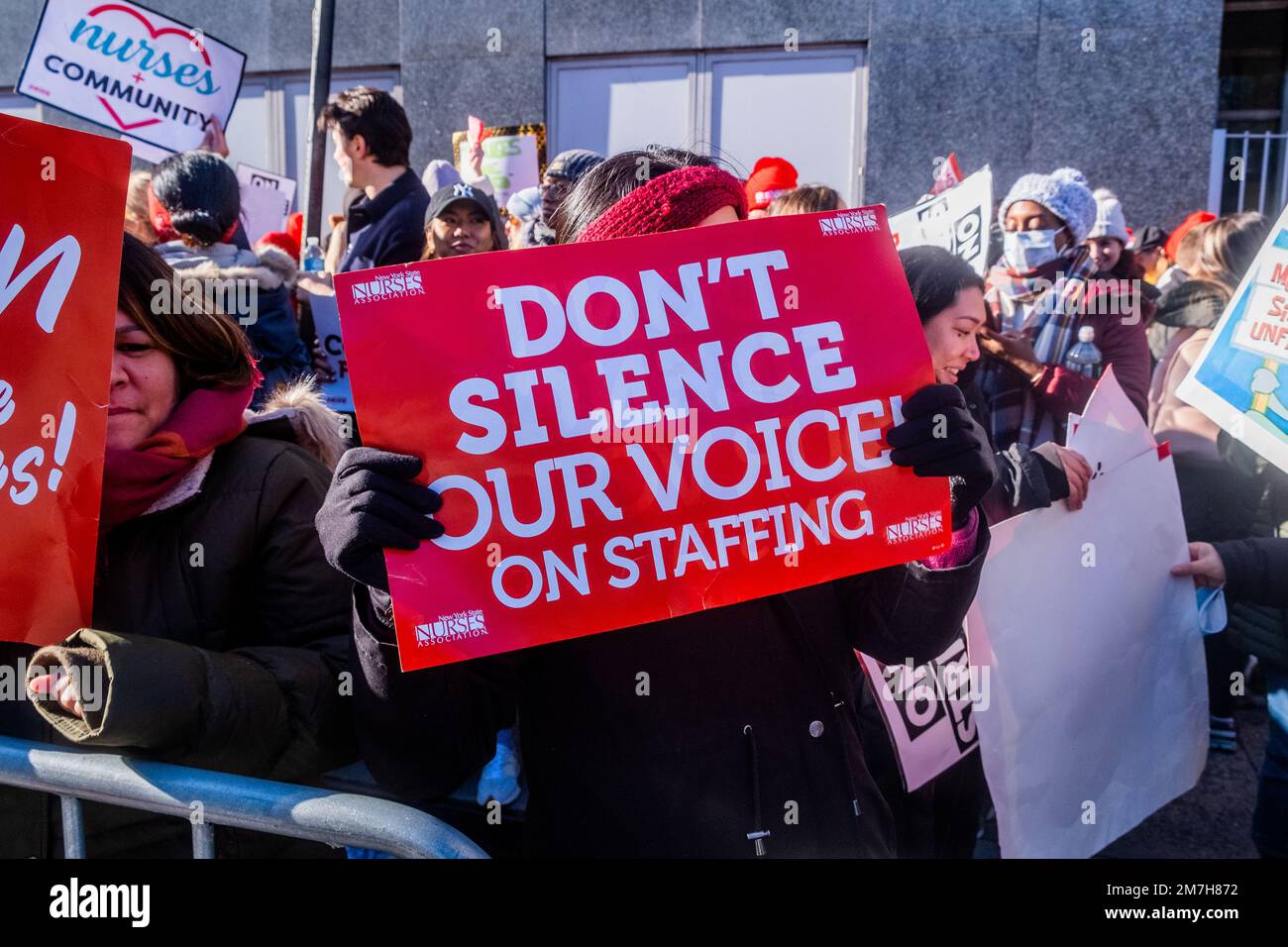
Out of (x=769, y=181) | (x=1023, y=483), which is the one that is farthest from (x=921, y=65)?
(x=1023, y=483)

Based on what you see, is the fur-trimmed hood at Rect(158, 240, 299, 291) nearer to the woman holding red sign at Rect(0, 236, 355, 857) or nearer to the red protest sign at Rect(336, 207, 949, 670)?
the woman holding red sign at Rect(0, 236, 355, 857)

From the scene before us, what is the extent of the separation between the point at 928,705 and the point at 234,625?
1616 mm

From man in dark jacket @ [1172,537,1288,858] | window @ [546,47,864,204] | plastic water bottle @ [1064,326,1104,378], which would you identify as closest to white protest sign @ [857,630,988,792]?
man in dark jacket @ [1172,537,1288,858]

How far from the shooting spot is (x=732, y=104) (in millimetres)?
9812

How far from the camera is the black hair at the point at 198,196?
369 cm

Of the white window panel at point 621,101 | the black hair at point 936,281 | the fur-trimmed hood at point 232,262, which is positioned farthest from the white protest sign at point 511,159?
the black hair at point 936,281

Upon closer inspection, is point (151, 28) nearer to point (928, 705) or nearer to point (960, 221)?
point (960, 221)

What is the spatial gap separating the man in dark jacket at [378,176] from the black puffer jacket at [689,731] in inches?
120

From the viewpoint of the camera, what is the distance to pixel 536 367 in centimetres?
155

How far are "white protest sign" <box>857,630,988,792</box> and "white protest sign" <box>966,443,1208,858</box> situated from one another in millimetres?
61

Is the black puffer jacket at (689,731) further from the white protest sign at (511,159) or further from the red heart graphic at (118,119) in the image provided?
the white protest sign at (511,159)

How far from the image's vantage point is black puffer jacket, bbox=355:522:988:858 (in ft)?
5.24
